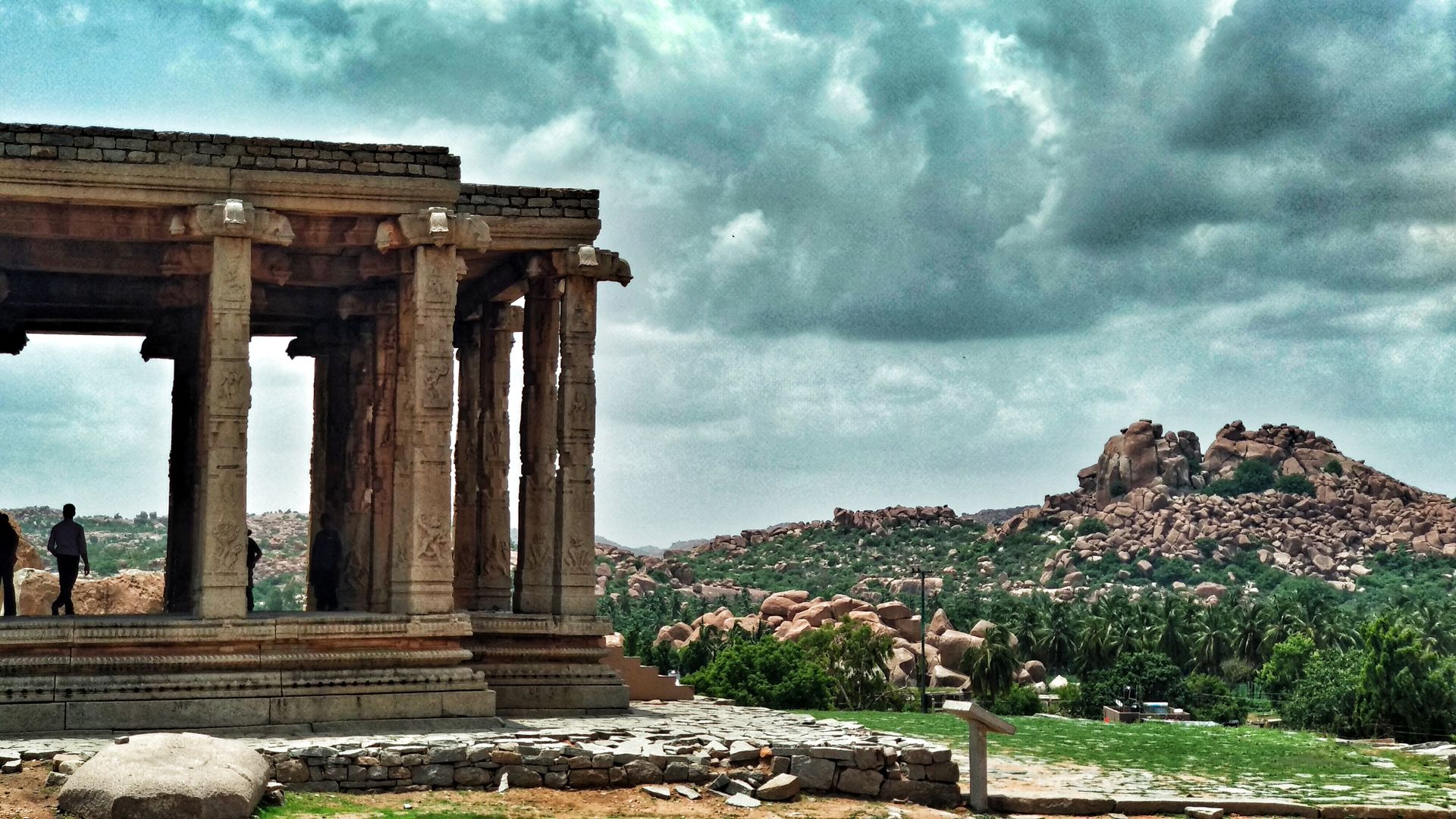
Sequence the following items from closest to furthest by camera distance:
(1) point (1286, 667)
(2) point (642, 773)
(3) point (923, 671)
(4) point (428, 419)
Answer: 1. (2) point (642, 773)
2. (4) point (428, 419)
3. (1) point (1286, 667)
4. (3) point (923, 671)

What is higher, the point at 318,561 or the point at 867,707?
the point at 318,561

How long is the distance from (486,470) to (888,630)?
1786 inches

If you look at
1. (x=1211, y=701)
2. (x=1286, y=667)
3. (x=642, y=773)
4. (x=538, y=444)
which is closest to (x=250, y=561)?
(x=538, y=444)

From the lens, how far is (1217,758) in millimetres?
21375

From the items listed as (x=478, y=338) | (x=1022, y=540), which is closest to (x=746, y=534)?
(x=1022, y=540)

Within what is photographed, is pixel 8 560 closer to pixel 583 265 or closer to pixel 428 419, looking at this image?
pixel 428 419

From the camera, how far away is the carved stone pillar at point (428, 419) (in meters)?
18.8

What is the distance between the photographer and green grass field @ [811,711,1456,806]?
18.3 meters

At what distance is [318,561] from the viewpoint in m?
24.2

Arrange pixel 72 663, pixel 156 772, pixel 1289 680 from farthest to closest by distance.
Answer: pixel 1289 680
pixel 72 663
pixel 156 772

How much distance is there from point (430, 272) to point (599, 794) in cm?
666

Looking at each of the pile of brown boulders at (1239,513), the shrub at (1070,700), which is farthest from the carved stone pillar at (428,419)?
the pile of brown boulders at (1239,513)

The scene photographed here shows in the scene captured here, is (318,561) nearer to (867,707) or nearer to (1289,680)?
(867,707)

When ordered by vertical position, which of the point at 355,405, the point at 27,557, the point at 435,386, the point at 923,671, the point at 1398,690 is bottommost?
the point at 923,671
